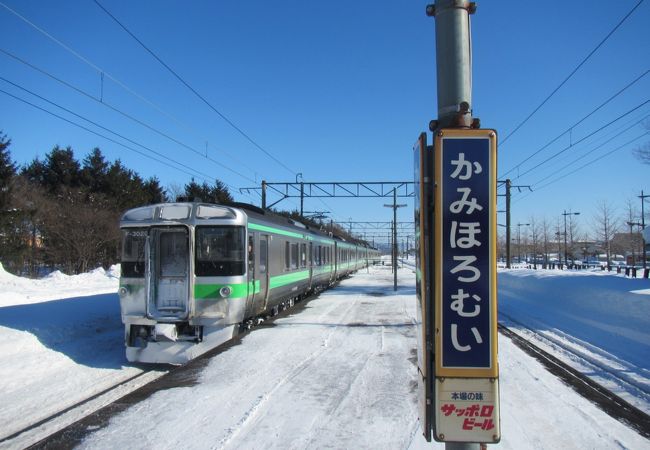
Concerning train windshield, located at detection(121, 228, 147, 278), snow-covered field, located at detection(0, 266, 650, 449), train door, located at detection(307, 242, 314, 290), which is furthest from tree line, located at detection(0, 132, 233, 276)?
train windshield, located at detection(121, 228, 147, 278)

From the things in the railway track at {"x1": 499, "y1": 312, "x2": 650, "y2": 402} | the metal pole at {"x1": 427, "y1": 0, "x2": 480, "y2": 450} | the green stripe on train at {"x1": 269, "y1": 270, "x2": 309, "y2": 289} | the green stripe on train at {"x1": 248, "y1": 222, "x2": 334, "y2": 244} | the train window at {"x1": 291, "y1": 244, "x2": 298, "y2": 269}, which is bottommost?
the railway track at {"x1": 499, "y1": 312, "x2": 650, "y2": 402}

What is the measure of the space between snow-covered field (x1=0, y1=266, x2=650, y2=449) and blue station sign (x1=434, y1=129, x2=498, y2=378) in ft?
9.58

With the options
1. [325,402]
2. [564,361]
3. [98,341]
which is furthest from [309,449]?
[98,341]

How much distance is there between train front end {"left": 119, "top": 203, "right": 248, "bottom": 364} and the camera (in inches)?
339

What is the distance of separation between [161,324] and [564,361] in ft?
23.6

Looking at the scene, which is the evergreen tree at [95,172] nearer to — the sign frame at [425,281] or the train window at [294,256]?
the train window at [294,256]

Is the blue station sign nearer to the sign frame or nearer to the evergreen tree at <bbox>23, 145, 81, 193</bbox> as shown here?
the sign frame

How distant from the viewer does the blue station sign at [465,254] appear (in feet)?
7.18

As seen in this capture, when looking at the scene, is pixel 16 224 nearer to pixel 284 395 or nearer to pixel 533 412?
pixel 284 395

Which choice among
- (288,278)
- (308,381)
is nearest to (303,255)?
(288,278)

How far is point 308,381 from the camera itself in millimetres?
7086

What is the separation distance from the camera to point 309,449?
4.59 m

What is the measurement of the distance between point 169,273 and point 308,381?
3716mm

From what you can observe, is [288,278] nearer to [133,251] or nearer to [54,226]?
[133,251]
